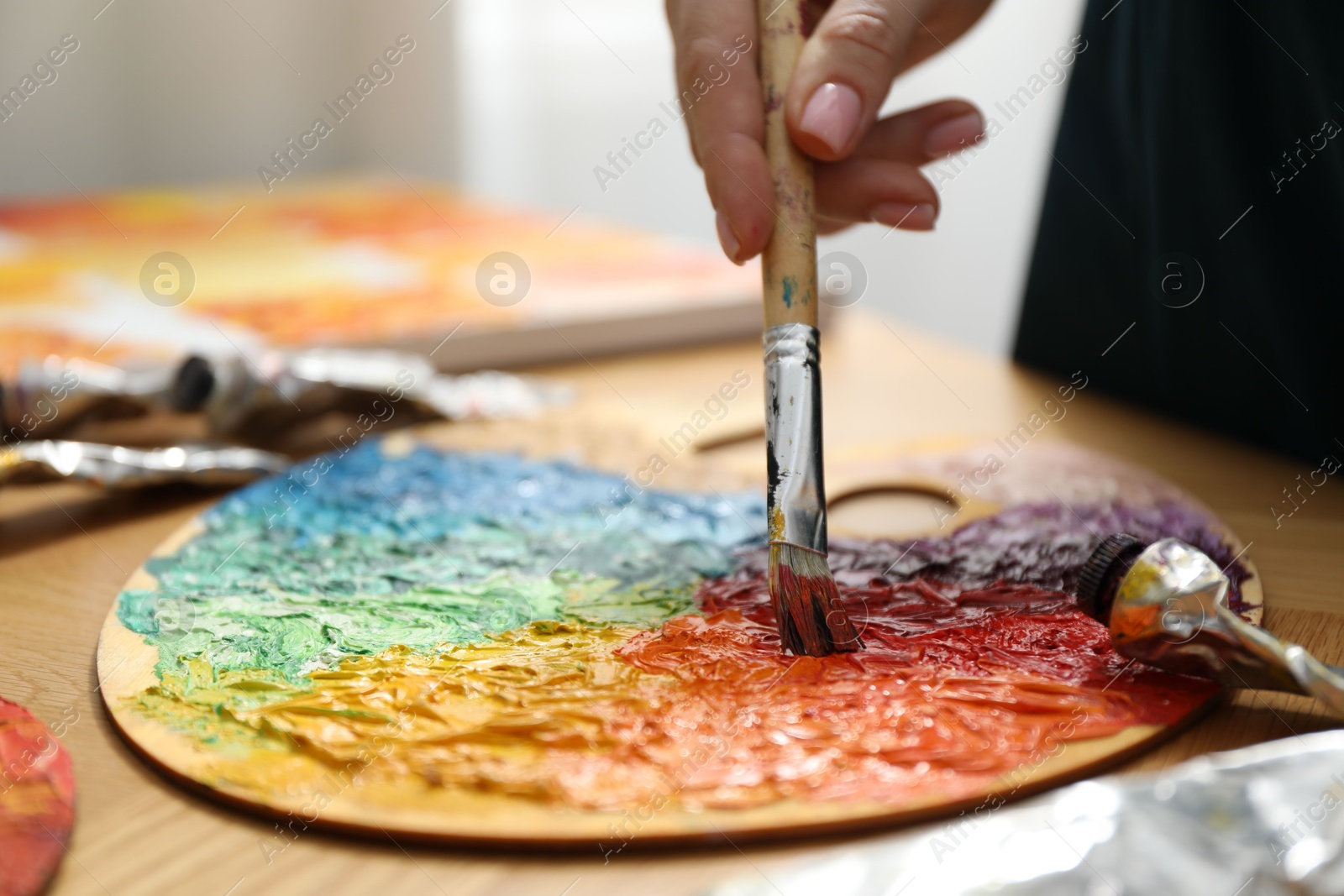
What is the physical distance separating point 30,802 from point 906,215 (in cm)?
74

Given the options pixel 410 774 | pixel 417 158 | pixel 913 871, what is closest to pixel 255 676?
pixel 410 774

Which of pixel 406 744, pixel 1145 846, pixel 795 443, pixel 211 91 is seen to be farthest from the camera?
pixel 211 91

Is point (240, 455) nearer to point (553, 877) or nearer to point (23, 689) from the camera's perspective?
point (23, 689)

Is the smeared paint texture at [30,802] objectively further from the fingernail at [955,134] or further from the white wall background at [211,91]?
the white wall background at [211,91]

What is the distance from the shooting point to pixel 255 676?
2.07ft

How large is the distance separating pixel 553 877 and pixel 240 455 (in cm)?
60

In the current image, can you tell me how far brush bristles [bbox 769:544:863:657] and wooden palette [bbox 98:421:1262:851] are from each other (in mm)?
83

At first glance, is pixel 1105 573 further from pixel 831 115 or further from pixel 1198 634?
pixel 831 115

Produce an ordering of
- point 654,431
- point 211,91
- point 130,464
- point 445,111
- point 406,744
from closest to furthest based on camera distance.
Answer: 1. point 406,744
2. point 130,464
3. point 654,431
4. point 211,91
5. point 445,111

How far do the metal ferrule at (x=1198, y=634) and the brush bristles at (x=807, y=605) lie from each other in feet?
0.48

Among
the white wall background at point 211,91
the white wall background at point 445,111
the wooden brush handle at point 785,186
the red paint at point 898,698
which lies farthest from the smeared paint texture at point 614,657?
the white wall background at point 211,91

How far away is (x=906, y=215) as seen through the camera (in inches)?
37.7

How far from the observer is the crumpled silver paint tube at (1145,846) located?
1.46 feet

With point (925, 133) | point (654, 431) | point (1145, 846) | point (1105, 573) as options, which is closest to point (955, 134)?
point (925, 133)
